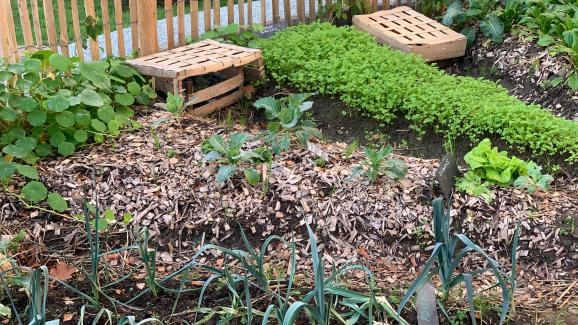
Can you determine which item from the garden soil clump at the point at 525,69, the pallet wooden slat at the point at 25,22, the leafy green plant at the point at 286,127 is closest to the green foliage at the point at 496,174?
the leafy green plant at the point at 286,127

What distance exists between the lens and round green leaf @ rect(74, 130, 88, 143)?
5.04m

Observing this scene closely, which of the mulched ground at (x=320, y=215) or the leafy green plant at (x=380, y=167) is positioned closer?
the mulched ground at (x=320, y=215)

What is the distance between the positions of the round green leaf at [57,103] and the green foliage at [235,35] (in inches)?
76.4

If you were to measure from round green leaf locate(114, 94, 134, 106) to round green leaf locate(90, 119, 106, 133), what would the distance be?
0.33 m

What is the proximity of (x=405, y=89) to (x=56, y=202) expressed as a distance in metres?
2.79

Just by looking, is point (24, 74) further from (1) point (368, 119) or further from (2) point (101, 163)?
(1) point (368, 119)

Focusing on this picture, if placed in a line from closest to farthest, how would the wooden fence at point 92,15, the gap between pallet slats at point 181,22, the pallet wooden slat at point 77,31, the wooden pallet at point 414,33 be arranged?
the wooden fence at point 92,15, the pallet wooden slat at point 77,31, the gap between pallet slats at point 181,22, the wooden pallet at point 414,33

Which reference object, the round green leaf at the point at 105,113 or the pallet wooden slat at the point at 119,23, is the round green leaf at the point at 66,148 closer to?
the round green leaf at the point at 105,113

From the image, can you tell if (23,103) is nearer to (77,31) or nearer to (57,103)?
(57,103)

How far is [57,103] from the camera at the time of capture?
4.90 meters

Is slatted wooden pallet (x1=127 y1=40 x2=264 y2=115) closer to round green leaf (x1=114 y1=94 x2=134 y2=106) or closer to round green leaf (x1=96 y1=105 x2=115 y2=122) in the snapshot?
round green leaf (x1=114 y1=94 x2=134 y2=106)

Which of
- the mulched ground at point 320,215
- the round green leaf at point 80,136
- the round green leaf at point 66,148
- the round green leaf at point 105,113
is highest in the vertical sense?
the round green leaf at point 105,113

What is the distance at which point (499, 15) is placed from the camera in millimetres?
7160

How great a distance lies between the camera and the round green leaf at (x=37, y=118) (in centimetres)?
491
